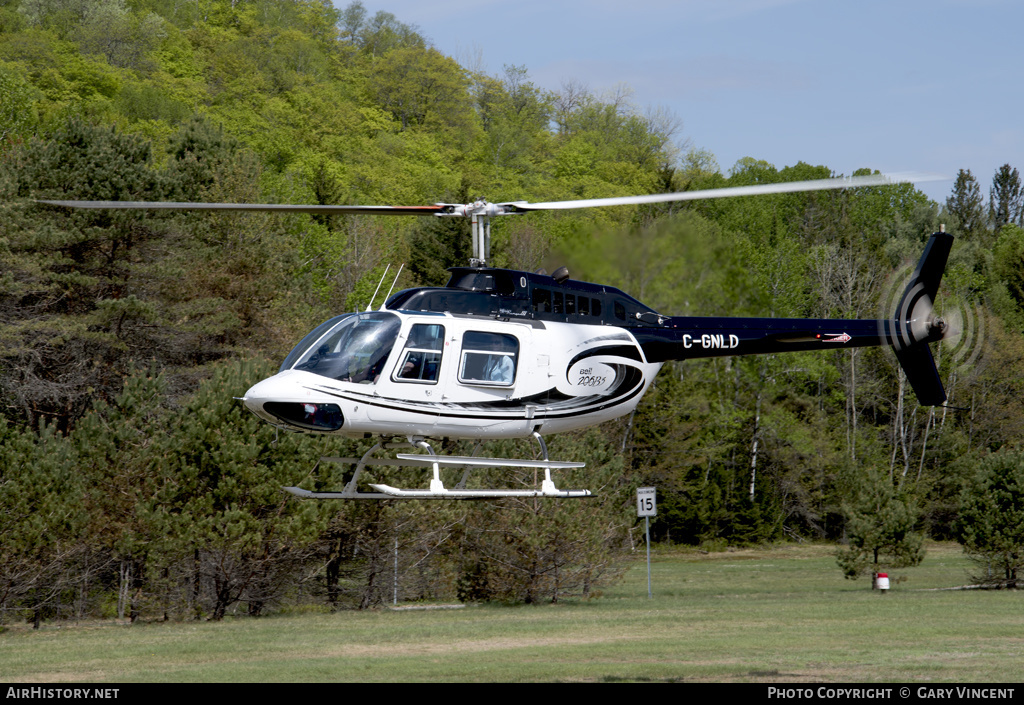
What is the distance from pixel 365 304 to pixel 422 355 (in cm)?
3766

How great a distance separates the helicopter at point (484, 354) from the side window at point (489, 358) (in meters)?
0.01

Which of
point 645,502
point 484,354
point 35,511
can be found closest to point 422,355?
point 484,354

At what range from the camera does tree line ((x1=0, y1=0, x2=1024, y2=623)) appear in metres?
30.3

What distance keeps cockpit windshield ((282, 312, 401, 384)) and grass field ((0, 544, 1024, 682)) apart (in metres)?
8.33

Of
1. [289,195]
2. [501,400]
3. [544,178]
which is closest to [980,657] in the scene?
[501,400]

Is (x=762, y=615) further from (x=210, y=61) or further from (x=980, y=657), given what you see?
(x=210, y=61)

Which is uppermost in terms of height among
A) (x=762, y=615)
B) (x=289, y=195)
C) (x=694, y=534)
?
(x=289, y=195)

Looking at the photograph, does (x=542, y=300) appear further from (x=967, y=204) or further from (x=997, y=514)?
(x=967, y=204)

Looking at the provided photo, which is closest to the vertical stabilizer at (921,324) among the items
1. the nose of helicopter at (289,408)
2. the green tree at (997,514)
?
the nose of helicopter at (289,408)

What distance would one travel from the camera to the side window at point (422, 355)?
1417 cm

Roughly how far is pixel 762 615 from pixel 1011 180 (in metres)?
65.5

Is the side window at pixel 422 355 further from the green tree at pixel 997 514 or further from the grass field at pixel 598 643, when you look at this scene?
the green tree at pixel 997 514

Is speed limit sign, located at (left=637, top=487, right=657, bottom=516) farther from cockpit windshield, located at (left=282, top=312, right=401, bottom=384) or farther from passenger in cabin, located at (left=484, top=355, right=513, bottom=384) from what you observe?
cockpit windshield, located at (left=282, top=312, right=401, bottom=384)

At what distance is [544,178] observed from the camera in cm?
7131
